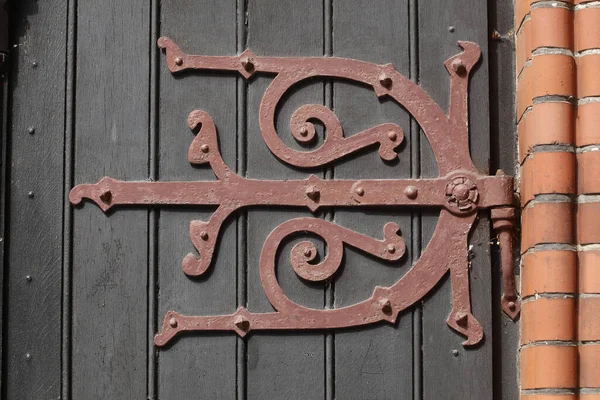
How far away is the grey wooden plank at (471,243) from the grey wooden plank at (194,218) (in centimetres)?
38

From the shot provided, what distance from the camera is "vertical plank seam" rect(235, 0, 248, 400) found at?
171cm

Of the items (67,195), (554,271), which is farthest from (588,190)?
(67,195)

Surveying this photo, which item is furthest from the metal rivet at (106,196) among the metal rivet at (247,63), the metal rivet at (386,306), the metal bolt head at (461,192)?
the metal bolt head at (461,192)

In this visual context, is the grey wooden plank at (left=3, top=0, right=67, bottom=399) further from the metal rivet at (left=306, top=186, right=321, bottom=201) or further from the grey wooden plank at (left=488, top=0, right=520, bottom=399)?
the grey wooden plank at (left=488, top=0, right=520, bottom=399)

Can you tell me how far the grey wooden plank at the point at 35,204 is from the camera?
67.9 inches

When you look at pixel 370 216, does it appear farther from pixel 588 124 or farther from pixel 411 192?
pixel 588 124

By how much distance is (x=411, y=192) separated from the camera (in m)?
1.73

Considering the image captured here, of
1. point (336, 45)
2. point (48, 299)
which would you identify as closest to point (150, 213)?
point (48, 299)

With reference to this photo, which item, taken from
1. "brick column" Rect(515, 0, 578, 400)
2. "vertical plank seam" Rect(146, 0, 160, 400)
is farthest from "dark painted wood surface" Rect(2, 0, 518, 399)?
"brick column" Rect(515, 0, 578, 400)

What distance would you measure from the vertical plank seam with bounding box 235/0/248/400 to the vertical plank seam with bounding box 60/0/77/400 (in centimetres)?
33

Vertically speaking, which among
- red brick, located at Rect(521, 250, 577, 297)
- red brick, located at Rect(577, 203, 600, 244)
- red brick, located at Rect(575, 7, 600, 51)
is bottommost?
red brick, located at Rect(521, 250, 577, 297)

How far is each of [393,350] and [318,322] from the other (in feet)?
0.51

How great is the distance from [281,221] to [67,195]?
0.43 meters

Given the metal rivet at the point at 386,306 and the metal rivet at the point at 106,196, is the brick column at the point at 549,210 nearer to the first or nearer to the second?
the metal rivet at the point at 386,306
